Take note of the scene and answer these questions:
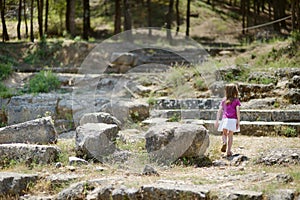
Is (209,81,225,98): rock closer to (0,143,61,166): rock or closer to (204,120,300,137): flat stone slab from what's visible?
(204,120,300,137): flat stone slab

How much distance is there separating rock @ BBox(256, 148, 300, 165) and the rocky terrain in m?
0.02

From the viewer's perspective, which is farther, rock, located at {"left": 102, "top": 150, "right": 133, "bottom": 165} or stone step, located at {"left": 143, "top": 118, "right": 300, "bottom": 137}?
stone step, located at {"left": 143, "top": 118, "right": 300, "bottom": 137}

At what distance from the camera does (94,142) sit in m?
8.65

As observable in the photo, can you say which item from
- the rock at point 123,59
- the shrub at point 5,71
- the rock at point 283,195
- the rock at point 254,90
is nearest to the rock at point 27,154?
the rock at point 283,195

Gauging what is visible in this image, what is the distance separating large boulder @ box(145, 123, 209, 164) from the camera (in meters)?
8.40

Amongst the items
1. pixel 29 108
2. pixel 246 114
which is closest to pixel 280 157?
pixel 246 114

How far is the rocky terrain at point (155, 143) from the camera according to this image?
6930 millimetres

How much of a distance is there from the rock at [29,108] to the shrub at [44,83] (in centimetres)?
148

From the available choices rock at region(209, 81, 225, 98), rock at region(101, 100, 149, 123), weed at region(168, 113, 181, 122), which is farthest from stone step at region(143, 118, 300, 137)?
rock at region(209, 81, 225, 98)

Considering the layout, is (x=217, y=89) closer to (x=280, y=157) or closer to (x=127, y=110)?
(x=127, y=110)

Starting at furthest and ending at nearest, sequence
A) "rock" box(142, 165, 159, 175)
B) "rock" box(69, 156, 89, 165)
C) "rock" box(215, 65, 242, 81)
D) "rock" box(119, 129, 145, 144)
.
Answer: "rock" box(215, 65, 242, 81) < "rock" box(119, 129, 145, 144) < "rock" box(69, 156, 89, 165) < "rock" box(142, 165, 159, 175)

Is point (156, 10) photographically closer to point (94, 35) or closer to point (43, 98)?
point (94, 35)

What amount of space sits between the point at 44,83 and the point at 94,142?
765 centimetres

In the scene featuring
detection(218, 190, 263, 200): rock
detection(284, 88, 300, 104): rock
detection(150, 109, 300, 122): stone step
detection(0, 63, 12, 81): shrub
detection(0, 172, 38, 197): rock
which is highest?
detection(0, 63, 12, 81): shrub
